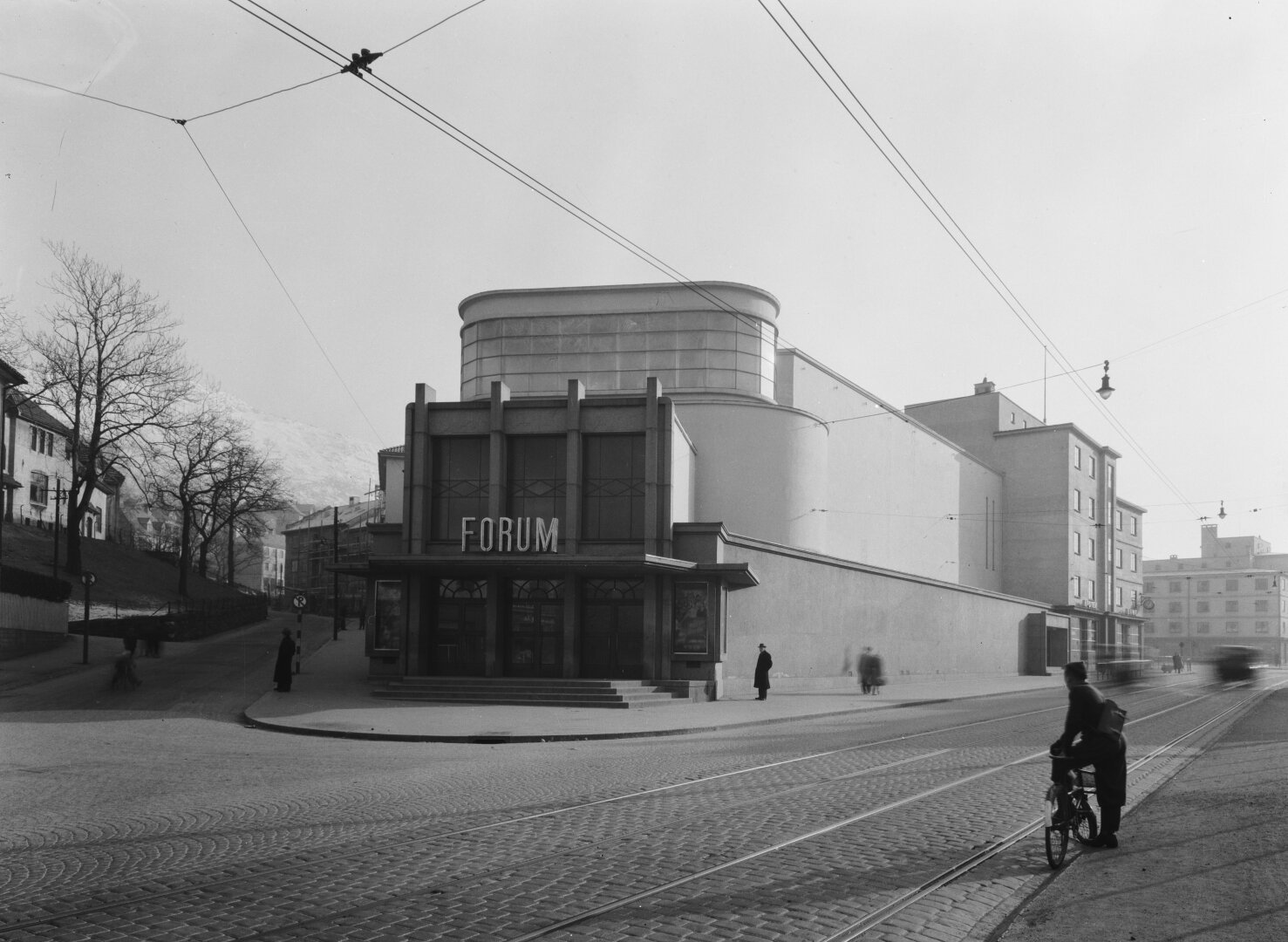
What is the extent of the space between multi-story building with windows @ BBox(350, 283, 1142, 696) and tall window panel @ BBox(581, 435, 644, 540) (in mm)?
56

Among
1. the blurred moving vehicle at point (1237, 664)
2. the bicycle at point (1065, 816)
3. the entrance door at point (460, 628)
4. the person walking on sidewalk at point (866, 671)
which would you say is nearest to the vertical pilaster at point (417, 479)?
the entrance door at point (460, 628)

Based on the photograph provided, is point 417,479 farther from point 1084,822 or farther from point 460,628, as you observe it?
point 1084,822

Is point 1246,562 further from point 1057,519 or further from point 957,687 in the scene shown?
point 957,687

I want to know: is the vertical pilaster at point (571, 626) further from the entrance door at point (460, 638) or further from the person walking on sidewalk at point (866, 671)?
the person walking on sidewalk at point (866, 671)

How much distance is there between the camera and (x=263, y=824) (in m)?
10.2

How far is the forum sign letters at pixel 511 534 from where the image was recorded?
1194 inches

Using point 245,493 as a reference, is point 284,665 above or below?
below

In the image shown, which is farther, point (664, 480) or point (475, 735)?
point (664, 480)

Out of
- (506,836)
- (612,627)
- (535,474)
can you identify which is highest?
(535,474)

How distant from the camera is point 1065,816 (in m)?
8.54

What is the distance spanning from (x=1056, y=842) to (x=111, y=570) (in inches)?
2488

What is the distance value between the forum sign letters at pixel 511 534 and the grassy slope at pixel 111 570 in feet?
91.1

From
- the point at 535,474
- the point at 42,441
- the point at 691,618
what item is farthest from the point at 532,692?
the point at 42,441

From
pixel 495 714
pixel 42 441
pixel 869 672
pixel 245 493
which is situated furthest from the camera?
pixel 42 441
